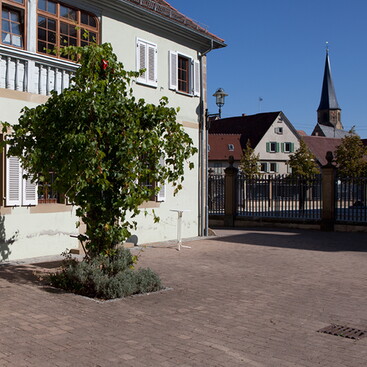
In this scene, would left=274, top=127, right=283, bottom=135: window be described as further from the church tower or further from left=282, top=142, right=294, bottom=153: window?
the church tower

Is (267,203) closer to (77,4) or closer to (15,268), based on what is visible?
(77,4)

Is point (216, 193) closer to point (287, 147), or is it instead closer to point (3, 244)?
point (3, 244)

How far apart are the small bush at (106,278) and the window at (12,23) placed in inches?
216

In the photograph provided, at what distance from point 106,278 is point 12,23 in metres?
6.59

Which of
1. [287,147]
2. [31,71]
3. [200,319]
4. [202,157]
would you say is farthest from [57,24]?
[287,147]

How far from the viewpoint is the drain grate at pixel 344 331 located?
620 centimetres

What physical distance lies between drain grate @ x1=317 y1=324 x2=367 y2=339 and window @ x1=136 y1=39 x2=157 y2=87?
9.73m

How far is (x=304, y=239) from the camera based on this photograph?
17.7m

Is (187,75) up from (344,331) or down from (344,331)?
up

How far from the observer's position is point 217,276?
33.1 feet

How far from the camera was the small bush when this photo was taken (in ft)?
26.0

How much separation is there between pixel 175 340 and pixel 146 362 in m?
0.81

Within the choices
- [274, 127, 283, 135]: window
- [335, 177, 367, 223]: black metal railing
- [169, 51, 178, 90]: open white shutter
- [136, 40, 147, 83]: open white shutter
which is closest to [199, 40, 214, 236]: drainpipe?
[169, 51, 178, 90]: open white shutter

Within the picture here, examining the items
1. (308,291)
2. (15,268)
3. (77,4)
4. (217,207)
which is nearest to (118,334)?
(308,291)
